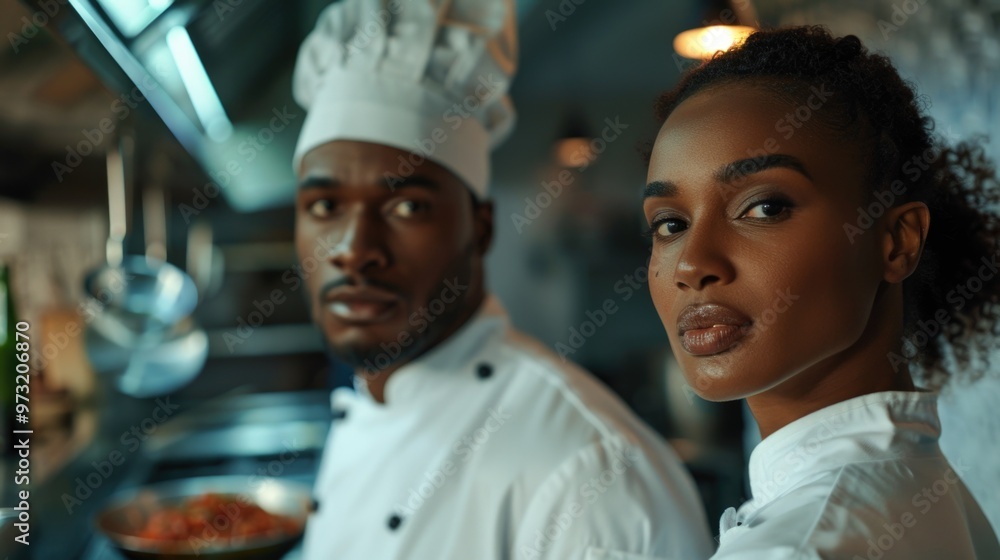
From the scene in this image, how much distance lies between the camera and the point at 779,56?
23.6 inches

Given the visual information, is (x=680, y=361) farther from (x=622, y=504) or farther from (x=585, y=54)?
(x=585, y=54)

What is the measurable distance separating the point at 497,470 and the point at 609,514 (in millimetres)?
200

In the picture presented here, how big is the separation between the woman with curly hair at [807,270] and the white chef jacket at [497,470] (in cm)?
39

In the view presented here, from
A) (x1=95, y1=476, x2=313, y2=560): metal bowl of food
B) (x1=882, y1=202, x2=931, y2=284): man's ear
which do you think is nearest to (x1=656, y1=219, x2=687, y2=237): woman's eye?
(x1=882, y1=202, x2=931, y2=284): man's ear

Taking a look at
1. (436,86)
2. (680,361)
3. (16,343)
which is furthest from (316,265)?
(16,343)

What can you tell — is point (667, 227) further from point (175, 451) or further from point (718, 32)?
point (175, 451)

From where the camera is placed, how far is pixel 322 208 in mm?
1200

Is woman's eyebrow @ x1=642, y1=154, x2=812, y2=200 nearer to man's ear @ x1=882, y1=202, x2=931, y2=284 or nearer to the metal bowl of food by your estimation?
man's ear @ x1=882, y1=202, x2=931, y2=284

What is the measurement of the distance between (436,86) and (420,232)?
0.80ft

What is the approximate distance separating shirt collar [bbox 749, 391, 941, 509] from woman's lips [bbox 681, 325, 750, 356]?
9cm

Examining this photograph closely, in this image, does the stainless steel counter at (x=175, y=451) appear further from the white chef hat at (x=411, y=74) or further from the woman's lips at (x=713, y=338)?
the woman's lips at (x=713, y=338)

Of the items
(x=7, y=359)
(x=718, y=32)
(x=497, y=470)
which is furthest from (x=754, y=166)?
(x=7, y=359)

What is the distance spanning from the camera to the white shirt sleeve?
38.1 inches

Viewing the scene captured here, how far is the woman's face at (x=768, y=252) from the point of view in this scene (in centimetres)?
55
